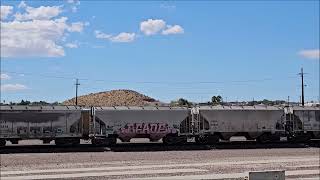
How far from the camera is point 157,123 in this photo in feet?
124

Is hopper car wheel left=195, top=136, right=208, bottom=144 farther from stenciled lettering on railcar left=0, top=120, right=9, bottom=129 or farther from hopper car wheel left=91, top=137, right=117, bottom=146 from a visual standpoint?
stenciled lettering on railcar left=0, top=120, right=9, bottom=129

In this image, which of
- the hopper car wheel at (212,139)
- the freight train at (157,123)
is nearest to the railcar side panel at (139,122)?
the freight train at (157,123)

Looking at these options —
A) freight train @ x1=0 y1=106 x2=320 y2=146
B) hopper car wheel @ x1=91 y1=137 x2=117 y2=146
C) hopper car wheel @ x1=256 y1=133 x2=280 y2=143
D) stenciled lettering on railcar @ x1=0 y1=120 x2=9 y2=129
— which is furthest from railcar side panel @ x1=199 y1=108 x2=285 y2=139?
stenciled lettering on railcar @ x1=0 y1=120 x2=9 y2=129

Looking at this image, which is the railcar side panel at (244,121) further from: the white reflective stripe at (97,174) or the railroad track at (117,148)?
the white reflective stripe at (97,174)

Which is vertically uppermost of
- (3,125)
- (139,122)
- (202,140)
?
(139,122)

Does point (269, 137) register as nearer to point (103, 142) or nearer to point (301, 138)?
point (301, 138)

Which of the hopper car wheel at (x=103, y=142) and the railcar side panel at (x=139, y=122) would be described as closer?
the hopper car wheel at (x=103, y=142)

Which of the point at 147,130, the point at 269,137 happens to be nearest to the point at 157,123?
the point at 147,130

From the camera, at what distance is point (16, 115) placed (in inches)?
1362

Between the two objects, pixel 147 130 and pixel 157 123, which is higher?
pixel 157 123

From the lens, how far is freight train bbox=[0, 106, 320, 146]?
3491cm

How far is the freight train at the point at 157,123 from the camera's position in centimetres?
3491

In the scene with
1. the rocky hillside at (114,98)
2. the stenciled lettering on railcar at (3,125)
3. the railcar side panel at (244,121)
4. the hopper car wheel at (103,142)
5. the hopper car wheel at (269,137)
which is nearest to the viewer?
the stenciled lettering on railcar at (3,125)

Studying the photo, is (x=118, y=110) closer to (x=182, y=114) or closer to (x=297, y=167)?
(x=182, y=114)
